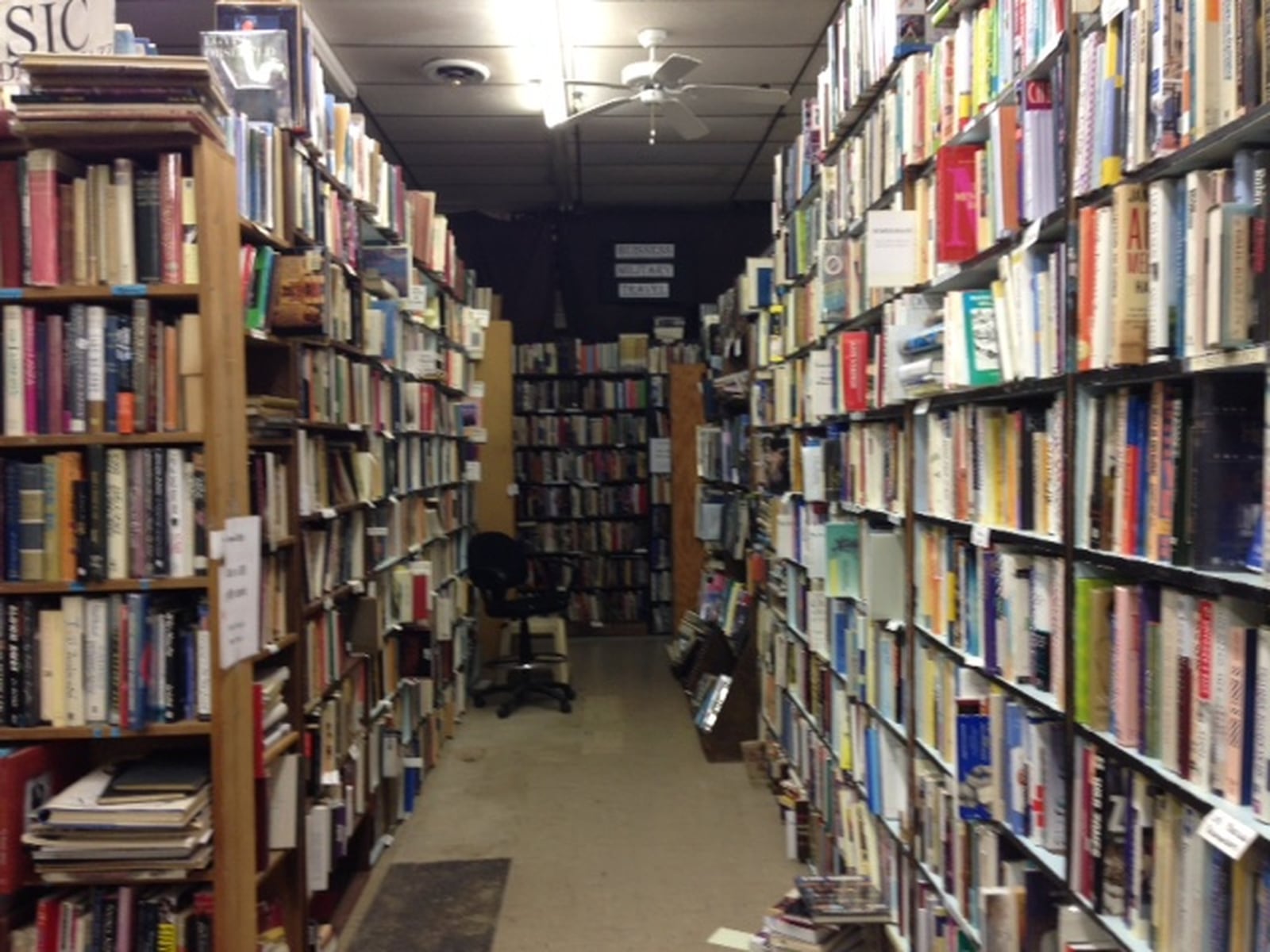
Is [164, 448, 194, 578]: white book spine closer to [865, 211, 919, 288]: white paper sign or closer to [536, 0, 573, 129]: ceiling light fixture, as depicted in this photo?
[865, 211, 919, 288]: white paper sign

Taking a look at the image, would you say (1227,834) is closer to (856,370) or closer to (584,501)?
(856,370)

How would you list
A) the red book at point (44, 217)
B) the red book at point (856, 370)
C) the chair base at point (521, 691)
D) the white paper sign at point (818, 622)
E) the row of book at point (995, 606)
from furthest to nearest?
the chair base at point (521, 691)
the white paper sign at point (818, 622)
the red book at point (856, 370)
the red book at point (44, 217)
the row of book at point (995, 606)

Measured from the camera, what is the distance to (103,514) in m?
2.10

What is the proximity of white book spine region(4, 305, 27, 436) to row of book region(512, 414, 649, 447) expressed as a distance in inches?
246

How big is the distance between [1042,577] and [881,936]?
1.45m

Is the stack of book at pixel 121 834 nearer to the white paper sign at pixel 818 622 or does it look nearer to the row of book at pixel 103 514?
the row of book at pixel 103 514

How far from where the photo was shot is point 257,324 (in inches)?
104

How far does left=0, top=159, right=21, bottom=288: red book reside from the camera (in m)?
2.08

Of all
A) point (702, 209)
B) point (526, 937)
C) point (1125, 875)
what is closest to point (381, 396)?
point (526, 937)

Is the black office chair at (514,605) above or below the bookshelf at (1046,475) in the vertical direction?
below

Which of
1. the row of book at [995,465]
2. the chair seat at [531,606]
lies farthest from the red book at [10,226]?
the chair seat at [531,606]

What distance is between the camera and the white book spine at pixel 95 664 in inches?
82.8

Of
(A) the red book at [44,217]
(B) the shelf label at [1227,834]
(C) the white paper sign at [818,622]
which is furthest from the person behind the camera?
(C) the white paper sign at [818,622]

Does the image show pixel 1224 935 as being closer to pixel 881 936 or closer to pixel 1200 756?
pixel 1200 756
